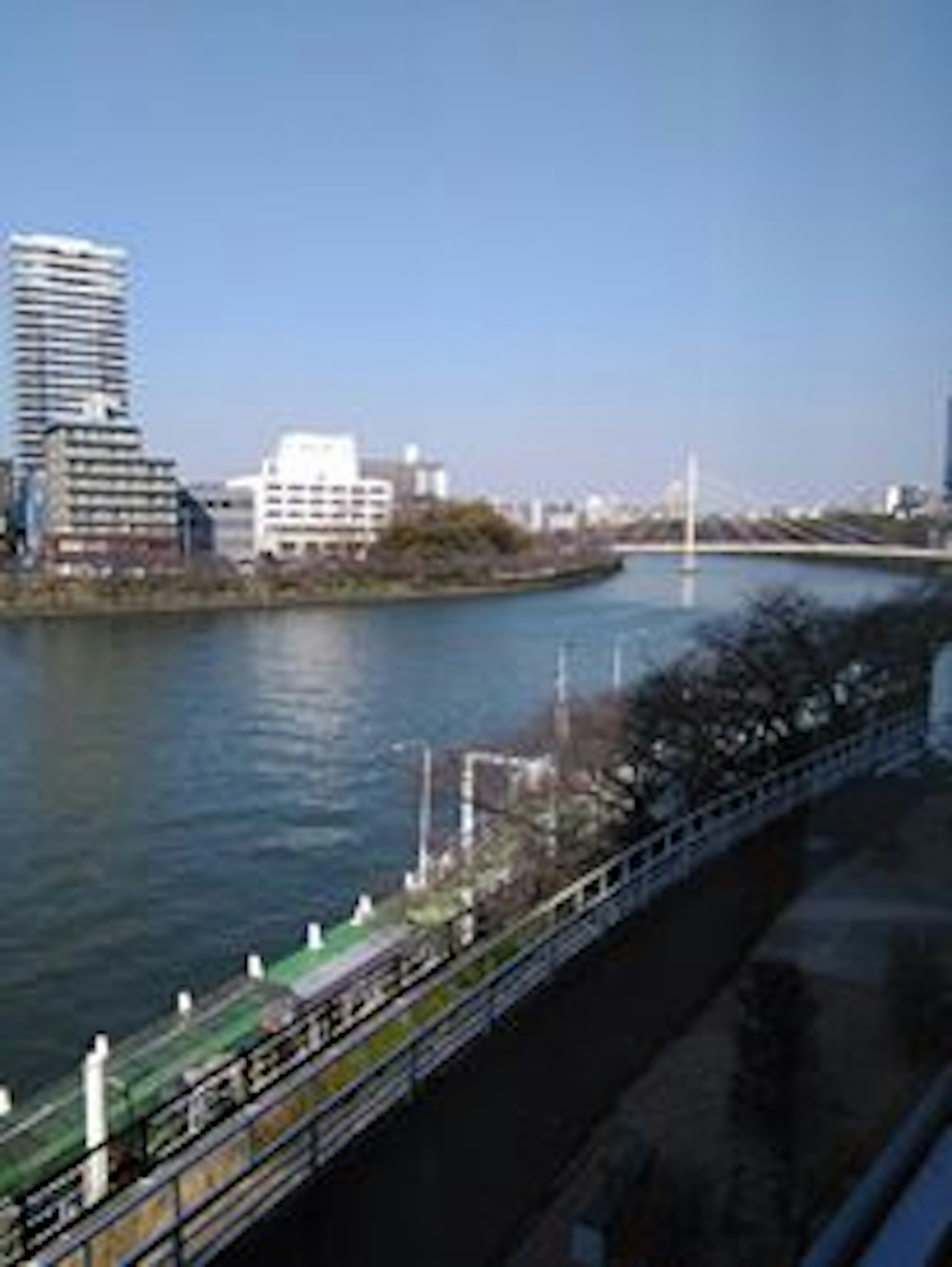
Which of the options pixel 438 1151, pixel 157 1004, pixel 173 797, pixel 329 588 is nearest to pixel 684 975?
pixel 438 1151

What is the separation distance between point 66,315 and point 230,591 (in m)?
15.0

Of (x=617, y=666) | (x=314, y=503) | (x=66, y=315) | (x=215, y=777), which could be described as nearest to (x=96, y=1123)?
(x=66, y=315)

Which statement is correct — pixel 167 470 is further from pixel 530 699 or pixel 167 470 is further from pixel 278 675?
pixel 530 699

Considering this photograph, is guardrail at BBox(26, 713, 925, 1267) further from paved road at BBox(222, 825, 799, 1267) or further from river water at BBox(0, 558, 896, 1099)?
river water at BBox(0, 558, 896, 1099)

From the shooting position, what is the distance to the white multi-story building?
67.2 ft

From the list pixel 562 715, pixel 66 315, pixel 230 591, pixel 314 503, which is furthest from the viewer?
Result: pixel 314 503

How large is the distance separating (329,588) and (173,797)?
13634 mm

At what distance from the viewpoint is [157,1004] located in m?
3.82

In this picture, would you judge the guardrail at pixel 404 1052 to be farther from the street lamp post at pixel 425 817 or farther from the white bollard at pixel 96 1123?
the street lamp post at pixel 425 817

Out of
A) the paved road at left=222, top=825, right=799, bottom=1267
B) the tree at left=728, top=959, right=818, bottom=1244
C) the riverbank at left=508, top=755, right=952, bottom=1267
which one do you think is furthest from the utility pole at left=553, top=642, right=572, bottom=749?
the tree at left=728, top=959, right=818, bottom=1244

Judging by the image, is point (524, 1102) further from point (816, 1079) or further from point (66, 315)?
point (66, 315)

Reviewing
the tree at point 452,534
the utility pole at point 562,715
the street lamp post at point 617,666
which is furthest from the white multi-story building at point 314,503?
the utility pole at point 562,715

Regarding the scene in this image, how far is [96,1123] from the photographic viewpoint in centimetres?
235

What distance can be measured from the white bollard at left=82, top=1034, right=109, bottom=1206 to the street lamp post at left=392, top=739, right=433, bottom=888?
141 centimetres
